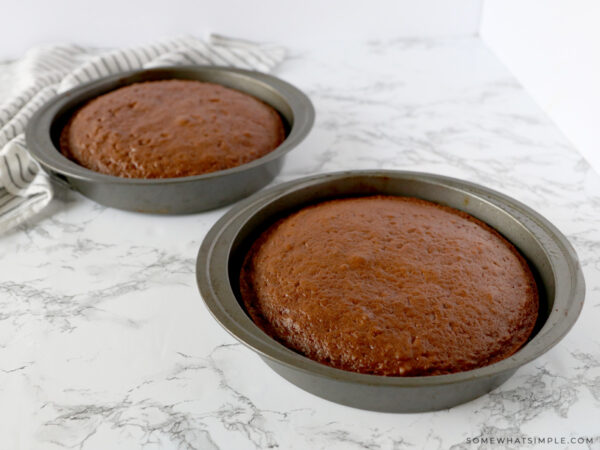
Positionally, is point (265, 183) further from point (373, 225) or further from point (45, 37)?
point (45, 37)

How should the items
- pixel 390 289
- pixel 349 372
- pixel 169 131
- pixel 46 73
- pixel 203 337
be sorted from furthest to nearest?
1. pixel 46 73
2. pixel 169 131
3. pixel 203 337
4. pixel 390 289
5. pixel 349 372

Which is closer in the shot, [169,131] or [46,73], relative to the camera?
[169,131]

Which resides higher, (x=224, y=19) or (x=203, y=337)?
(x=224, y=19)

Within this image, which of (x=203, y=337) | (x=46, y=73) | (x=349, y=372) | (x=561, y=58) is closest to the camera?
(x=349, y=372)

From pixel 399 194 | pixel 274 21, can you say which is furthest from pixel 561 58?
pixel 274 21

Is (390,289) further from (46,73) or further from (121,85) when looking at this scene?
(46,73)

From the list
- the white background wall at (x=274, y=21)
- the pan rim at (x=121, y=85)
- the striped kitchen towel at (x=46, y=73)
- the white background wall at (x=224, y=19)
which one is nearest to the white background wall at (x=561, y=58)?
the white background wall at (x=274, y=21)

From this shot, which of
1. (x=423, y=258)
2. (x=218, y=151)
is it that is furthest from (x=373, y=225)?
(x=218, y=151)
